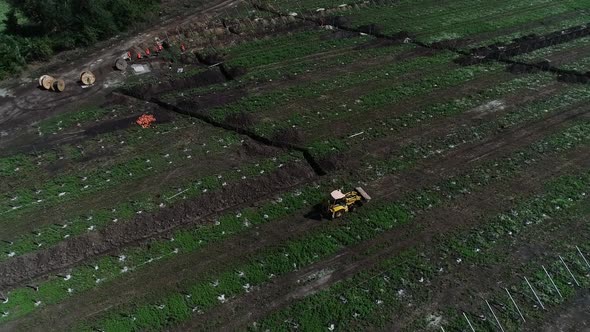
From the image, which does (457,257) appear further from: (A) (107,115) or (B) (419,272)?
(A) (107,115)

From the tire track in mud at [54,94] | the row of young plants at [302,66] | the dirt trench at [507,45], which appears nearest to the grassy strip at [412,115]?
the dirt trench at [507,45]

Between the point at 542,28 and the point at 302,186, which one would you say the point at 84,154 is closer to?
the point at 302,186

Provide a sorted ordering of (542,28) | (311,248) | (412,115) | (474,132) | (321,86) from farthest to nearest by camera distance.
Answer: (542,28) < (321,86) < (412,115) < (474,132) < (311,248)

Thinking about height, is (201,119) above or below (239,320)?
above

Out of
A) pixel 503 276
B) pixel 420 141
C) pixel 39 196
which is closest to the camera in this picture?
pixel 503 276

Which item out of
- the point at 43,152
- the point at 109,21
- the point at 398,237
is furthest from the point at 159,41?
the point at 398,237

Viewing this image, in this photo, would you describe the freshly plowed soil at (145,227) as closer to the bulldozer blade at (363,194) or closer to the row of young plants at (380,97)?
the bulldozer blade at (363,194)

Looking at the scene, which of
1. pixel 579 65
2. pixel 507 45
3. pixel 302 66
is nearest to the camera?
pixel 579 65

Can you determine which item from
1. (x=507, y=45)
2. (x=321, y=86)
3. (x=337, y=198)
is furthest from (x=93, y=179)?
(x=507, y=45)
